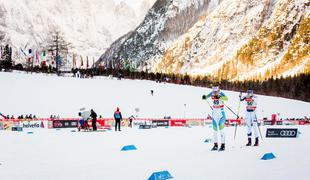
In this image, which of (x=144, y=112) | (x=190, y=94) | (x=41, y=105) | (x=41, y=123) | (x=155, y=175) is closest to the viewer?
(x=155, y=175)

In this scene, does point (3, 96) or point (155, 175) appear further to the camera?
point (3, 96)

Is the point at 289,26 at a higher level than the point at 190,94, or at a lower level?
higher

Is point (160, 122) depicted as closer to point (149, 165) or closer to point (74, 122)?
point (74, 122)

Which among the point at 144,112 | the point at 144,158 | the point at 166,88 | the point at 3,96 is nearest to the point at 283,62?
the point at 166,88

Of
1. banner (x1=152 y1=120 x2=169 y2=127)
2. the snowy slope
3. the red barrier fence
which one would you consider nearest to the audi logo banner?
the red barrier fence

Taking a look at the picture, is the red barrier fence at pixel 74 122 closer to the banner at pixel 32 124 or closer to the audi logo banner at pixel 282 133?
the banner at pixel 32 124

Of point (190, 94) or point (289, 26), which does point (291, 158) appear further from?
point (289, 26)

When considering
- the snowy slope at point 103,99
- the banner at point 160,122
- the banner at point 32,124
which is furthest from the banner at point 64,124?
the snowy slope at point 103,99

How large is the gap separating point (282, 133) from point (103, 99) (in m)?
45.4

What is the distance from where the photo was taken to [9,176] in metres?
10.6

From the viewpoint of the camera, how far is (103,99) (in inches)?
2517

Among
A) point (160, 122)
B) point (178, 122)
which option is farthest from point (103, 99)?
point (178, 122)

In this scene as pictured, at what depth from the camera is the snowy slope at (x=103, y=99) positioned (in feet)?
185

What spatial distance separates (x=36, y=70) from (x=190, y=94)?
35259 millimetres
